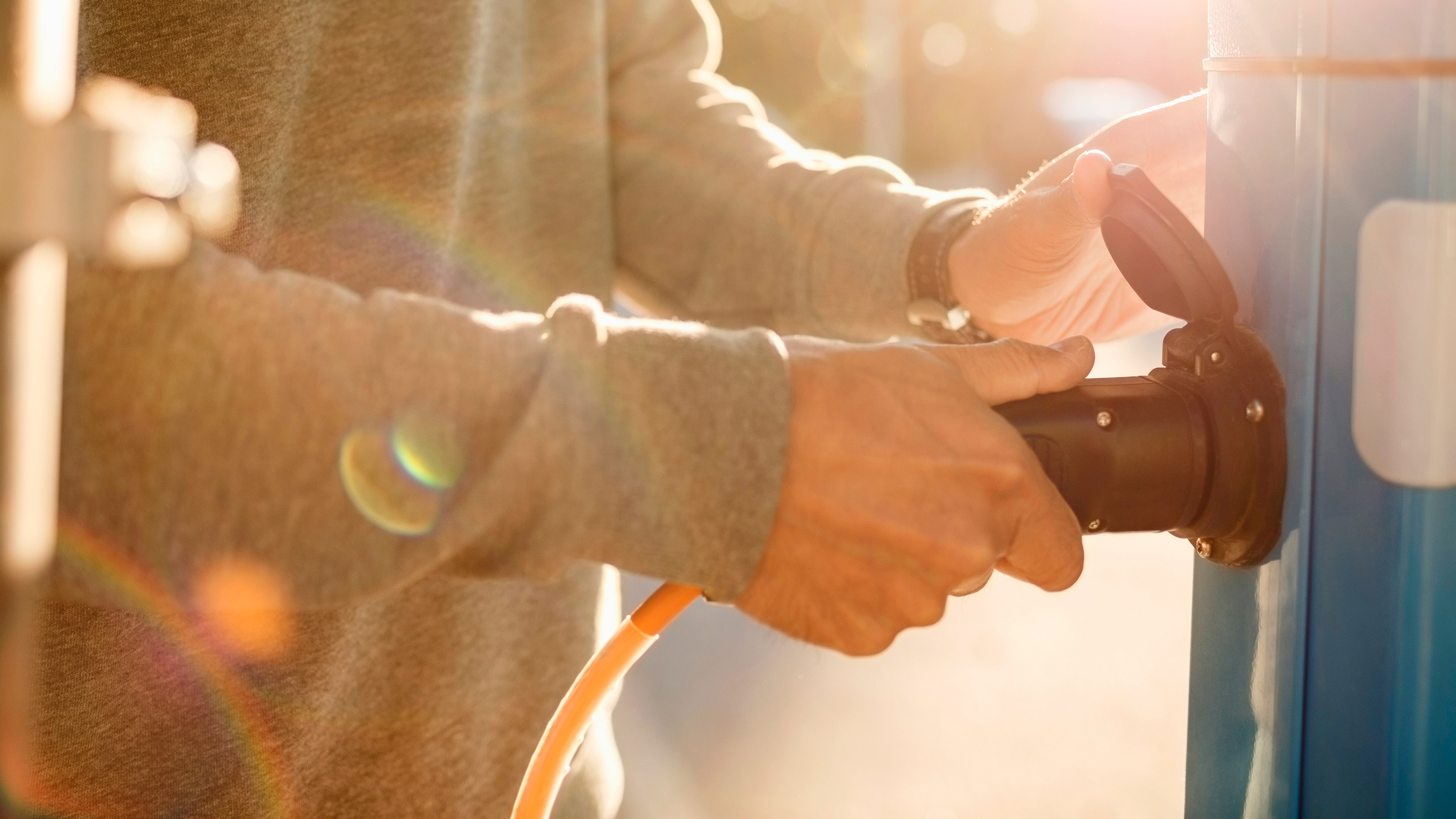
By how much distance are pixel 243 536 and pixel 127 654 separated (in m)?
0.36

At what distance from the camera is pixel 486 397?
662 mm

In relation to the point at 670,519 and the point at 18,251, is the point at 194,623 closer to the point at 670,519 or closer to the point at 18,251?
the point at 670,519

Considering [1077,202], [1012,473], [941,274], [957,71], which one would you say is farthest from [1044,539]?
[957,71]

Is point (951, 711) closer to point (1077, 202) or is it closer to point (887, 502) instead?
point (1077, 202)

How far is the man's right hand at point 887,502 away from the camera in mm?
692

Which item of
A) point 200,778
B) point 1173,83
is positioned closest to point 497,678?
point 200,778

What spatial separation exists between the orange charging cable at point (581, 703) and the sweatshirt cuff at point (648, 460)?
0.12 meters

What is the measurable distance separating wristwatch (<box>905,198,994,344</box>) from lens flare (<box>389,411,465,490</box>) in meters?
0.60

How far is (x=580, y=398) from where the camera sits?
67 cm

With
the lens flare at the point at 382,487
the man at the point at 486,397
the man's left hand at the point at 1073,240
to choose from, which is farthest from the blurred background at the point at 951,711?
the lens flare at the point at 382,487

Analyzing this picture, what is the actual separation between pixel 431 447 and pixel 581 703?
0.26 m

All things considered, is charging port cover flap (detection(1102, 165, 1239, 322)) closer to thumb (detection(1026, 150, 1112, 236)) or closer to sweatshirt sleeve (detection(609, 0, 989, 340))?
thumb (detection(1026, 150, 1112, 236))

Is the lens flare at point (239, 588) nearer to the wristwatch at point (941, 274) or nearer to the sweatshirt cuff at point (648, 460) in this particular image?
the sweatshirt cuff at point (648, 460)

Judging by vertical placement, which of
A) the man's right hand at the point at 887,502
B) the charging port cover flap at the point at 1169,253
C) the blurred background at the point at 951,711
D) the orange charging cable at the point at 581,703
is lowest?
the blurred background at the point at 951,711
